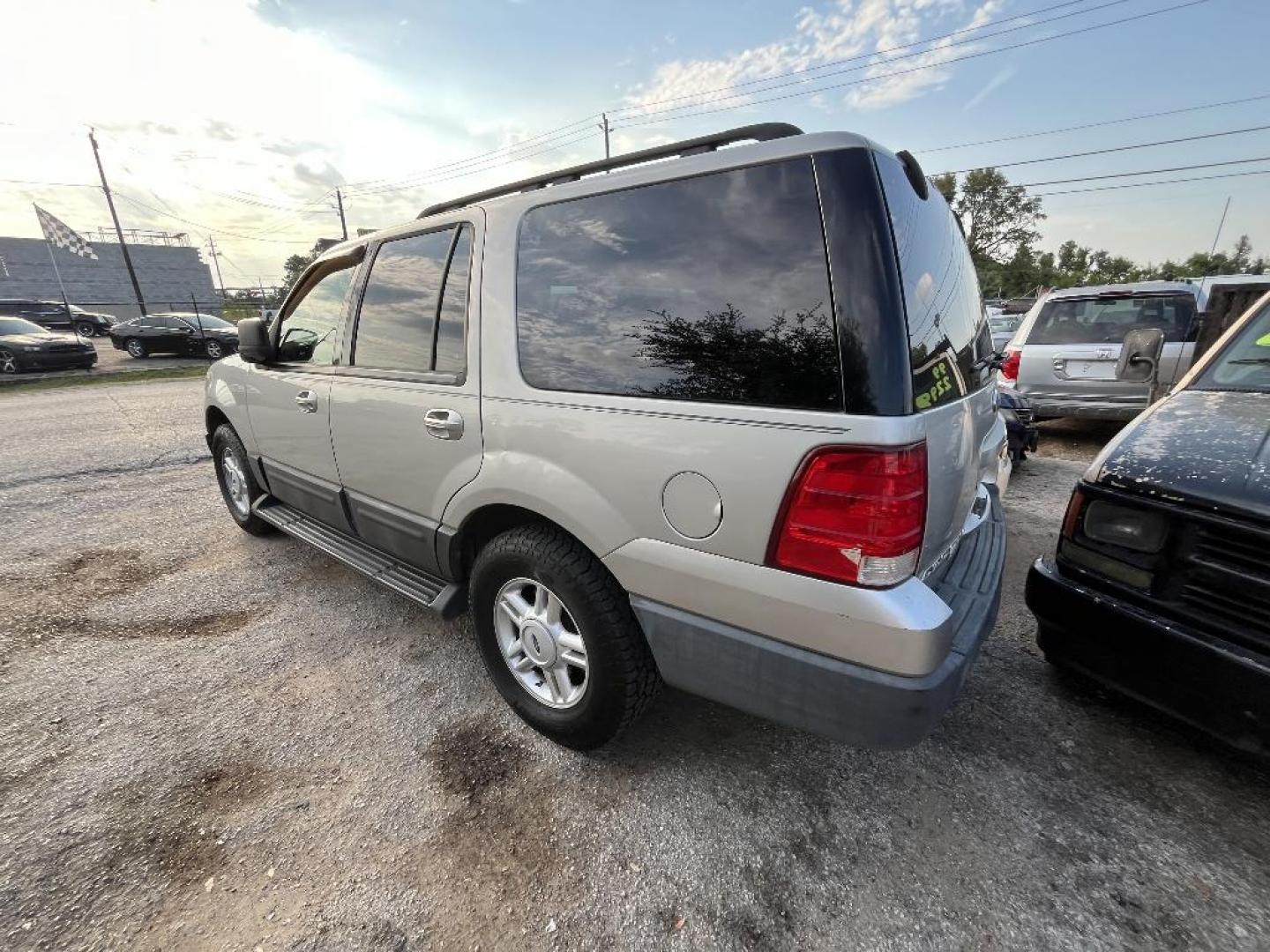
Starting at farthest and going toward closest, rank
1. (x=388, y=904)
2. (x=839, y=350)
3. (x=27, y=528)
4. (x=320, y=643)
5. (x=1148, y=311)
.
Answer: (x=1148, y=311)
(x=27, y=528)
(x=320, y=643)
(x=388, y=904)
(x=839, y=350)

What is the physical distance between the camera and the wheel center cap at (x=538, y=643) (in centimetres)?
205

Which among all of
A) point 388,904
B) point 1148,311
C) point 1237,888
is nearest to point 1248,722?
point 1237,888

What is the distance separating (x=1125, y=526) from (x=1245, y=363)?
5.03 feet

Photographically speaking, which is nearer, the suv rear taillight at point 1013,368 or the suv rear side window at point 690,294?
the suv rear side window at point 690,294

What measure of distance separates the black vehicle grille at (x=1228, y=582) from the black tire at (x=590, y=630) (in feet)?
5.46

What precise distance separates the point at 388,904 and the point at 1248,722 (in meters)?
2.45

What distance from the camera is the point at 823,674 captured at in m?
1.48

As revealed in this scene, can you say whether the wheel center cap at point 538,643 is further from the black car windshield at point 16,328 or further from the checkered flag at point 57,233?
the checkered flag at point 57,233

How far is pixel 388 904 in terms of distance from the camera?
1.60m

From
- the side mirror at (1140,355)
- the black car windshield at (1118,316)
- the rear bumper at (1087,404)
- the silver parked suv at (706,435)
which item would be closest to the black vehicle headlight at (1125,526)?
the silver parked suv at (706,435)

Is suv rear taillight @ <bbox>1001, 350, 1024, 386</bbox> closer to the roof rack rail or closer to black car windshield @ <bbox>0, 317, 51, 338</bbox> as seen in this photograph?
the roof rack rail

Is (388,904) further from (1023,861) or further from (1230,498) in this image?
(1230,498)

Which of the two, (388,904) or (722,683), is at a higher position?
(722,683)

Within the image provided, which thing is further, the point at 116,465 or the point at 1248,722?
the point at 116,465
